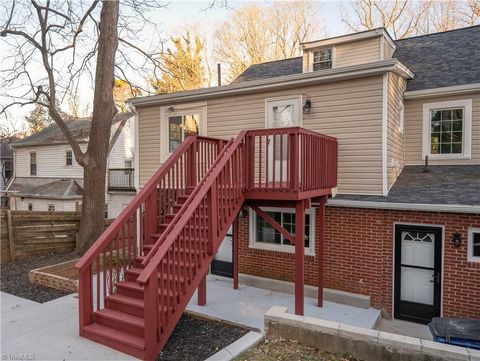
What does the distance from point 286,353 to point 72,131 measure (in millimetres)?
20053

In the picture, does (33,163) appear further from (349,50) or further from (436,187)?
(436,187)

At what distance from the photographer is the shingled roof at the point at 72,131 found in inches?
763

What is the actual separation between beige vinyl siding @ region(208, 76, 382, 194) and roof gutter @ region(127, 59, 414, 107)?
22cm

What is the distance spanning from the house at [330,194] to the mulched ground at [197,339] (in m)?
0.33

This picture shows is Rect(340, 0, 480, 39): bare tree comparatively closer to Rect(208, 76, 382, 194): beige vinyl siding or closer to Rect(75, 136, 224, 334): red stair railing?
Rect(208, 76, 382, 194): beige vinyl siding

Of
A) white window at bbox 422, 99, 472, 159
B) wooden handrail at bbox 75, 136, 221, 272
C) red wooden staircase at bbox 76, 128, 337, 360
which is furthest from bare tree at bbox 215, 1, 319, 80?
wooden handrail at bbox 75, 136, 221, 272

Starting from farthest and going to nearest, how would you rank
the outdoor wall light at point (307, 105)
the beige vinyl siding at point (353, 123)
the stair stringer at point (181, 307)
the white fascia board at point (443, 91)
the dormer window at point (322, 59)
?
the dormer window at point (322, 59) → the outdoor wall light at point (307, 105) → the white fascia board at point (443, 91) → the beige vinyl siding at point (353, 123) → the stair stringer at point (181, 307)

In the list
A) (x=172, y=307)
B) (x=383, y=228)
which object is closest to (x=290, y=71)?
(x=383, y=228)

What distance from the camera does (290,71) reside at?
10.8 m

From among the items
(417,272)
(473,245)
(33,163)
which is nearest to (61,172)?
(33,163)

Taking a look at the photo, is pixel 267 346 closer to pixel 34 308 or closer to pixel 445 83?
pixel 34 308

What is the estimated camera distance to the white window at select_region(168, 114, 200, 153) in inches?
368

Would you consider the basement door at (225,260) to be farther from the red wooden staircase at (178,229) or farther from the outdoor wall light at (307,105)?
the outdoor wall light at (307,105)

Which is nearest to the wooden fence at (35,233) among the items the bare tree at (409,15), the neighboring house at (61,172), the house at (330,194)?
the house at (330,194)
